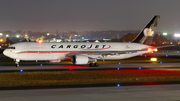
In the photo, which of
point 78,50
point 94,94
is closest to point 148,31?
point 78,50

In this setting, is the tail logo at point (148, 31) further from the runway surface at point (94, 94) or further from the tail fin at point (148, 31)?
the runway surface at point (94, 94)

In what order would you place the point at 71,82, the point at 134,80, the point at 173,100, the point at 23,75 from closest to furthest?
the point at 173,100, the point at 71,82, the point at 134,80, the point at 23,75

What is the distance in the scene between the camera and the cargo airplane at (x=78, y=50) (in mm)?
42969

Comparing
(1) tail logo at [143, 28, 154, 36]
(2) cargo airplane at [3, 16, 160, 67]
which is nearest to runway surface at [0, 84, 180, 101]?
(2) cargo airplane at [3, 16, 160, 67]

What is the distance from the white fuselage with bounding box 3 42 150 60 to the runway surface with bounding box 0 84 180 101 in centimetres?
2300

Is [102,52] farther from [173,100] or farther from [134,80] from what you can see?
[173,100]

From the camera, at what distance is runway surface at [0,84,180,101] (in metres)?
17.7

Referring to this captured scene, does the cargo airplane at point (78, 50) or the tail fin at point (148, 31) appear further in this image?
the tail fin at point (148, 31)

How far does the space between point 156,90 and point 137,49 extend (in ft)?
97.7

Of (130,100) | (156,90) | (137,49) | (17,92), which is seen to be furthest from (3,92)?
(137,49)

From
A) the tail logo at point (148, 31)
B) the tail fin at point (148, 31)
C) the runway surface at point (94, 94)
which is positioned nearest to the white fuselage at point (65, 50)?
the tail fin at point (148, 31)

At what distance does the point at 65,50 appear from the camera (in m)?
45.3

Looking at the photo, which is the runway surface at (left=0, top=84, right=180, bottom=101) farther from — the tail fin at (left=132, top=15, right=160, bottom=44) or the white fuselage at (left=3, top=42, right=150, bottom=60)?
the tail fin at (left=132, top=15, right=160, bottom=44)

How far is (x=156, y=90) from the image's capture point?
21188mm
